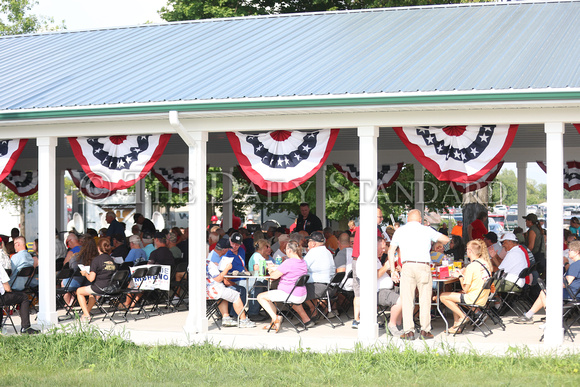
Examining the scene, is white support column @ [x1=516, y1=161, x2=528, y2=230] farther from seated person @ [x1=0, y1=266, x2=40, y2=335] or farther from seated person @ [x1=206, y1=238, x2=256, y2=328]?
seated person @ [x1=0, y1=266, x2=40, y2=335]

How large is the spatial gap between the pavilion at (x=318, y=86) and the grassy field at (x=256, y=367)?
111 cm

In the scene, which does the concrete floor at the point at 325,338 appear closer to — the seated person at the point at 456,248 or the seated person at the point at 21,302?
the seated person at the point at 21,302

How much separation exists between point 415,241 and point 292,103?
224 cm

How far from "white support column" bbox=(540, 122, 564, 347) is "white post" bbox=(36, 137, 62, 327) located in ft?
21.1

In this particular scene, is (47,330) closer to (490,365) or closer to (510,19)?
(490,365)

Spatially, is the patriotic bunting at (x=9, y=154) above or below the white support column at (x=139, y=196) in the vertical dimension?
above

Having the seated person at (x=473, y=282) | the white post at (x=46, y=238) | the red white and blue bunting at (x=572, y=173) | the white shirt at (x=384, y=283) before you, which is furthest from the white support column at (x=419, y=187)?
the white post at (x=46, y=238)

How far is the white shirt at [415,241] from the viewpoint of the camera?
27.2 ft

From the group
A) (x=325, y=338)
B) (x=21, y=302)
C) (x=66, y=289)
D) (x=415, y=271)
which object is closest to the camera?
(x=415, y=271)

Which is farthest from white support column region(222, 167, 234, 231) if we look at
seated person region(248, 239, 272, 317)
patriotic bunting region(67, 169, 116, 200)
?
seated person region(248, 239, 272, 317)

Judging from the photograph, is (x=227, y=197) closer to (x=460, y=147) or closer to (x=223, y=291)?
(x=223, y=291)

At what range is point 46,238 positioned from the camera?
944 centimetres

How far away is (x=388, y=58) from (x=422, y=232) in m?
2.89

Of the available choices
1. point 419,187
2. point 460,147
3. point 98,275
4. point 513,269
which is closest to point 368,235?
point 460,147
